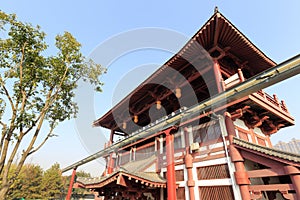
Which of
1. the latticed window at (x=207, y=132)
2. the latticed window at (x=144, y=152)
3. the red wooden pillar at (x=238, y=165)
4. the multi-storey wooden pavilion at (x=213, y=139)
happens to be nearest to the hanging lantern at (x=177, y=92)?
the multi-storey wooden pavilion at (x=213, y=139)

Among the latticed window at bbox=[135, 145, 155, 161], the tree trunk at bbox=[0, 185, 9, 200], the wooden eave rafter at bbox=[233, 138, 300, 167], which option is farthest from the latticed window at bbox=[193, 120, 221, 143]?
the tree trunk at bbox=[0, 185, 9, 200]

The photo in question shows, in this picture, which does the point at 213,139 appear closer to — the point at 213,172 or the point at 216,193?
the point at 213,172

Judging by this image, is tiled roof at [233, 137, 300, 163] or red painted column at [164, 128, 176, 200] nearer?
tiled roof at [233, 137, 300, 163]

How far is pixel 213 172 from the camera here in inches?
245

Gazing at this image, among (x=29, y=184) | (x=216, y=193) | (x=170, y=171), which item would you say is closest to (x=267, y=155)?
(x=216, y=193)

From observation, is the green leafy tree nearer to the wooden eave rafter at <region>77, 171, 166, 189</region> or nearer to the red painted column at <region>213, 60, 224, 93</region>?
the wooden eave rafter at <region>77, 171, 166, 189</region>

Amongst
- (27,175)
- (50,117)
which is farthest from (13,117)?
(27,175)

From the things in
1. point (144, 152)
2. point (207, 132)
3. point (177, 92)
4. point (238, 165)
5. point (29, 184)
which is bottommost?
point (238, 165)

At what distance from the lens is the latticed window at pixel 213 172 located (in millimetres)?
5914

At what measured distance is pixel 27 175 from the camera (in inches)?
1358

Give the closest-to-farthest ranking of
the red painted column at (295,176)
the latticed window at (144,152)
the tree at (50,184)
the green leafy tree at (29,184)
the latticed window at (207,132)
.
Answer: the red painted column at (295,176), the latticed window at (207,132), the latticed window at (144,152), the green leafy tree at (29,184), the tree at (50,184)

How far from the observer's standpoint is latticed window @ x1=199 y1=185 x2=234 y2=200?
221 inches

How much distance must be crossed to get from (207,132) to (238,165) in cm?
186

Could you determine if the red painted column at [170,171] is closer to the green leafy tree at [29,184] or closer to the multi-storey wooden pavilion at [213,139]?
the multi-storey wooden pavilion at [213,139]
